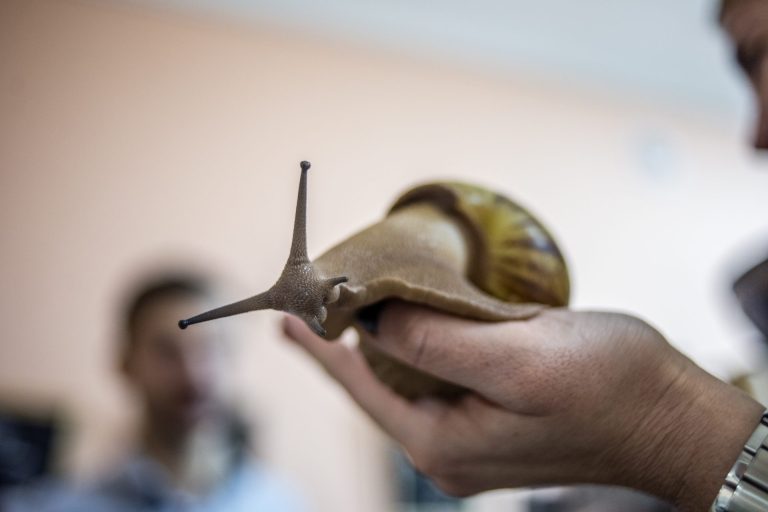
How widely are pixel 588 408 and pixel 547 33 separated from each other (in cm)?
246

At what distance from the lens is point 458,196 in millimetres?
803

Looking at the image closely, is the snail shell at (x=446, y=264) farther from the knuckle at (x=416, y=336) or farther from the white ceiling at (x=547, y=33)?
the white ceiling at (x=547, y=33)

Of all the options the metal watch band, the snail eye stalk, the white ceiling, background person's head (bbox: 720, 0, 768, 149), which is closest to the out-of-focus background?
the white ceiling

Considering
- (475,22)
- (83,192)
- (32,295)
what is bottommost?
(32,295)

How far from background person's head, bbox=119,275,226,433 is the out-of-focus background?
188 millimetres

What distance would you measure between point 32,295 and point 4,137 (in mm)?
498

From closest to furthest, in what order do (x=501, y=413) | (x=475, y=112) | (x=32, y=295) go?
1. (x=501, y=413)
2. (x=32, y=295)
3. (x=475, y=112)

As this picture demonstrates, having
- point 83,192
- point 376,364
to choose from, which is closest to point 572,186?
point 83,192

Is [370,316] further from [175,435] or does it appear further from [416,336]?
[175,435]

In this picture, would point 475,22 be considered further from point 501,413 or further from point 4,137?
point 501,413

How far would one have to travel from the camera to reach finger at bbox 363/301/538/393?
621mm

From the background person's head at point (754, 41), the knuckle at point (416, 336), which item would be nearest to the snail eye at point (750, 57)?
the background person's head at point (754, 41)

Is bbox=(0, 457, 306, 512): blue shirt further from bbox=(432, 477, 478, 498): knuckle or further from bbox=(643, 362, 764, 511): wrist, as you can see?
bbox=(643, 362, 764, 511): wrist

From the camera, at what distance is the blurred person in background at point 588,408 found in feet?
1.94
